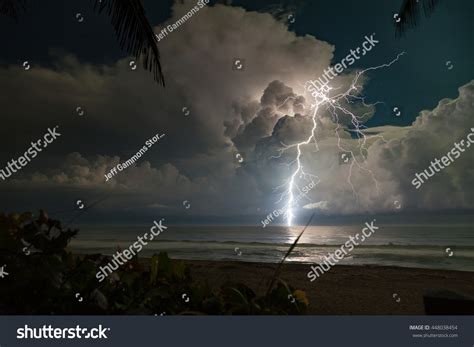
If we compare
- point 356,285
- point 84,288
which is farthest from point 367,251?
point 84,288

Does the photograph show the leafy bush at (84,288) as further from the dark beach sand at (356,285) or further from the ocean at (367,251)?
the ocean at (367,251)

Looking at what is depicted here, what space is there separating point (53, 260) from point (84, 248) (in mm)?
10549

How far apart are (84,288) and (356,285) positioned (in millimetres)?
4298

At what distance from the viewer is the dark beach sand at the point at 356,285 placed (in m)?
2.83

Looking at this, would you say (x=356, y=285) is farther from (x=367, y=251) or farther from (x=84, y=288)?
(x=367, y=251)

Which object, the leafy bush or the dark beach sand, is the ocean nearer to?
the dark beach sand

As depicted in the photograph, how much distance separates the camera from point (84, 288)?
1114mm

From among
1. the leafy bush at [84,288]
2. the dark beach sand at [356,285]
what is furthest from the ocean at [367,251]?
the leafy bush at [84,288]

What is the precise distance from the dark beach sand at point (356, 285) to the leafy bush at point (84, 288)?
0.09 m

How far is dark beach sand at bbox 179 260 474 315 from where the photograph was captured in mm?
2826
